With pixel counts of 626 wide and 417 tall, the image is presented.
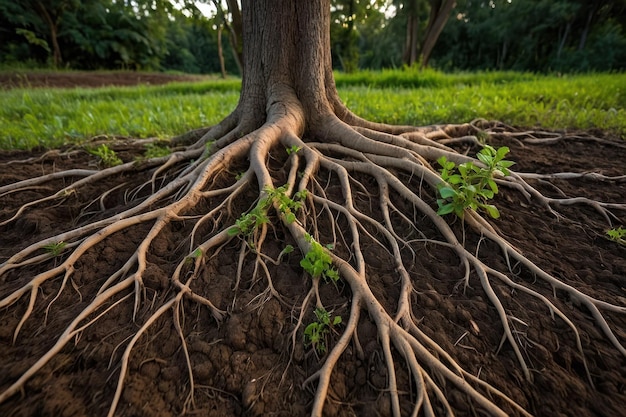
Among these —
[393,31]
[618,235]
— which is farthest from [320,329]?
[393,31]

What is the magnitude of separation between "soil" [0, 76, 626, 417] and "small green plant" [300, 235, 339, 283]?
10cm

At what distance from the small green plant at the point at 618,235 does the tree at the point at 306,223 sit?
241 mm

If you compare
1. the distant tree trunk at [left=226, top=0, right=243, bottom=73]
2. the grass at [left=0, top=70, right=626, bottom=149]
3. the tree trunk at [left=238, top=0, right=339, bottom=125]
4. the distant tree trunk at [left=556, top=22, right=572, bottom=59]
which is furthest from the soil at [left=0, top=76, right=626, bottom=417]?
the distant tree trunk at [left=556, top=22, right=572, bottom=59]

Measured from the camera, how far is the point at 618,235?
2016 mm

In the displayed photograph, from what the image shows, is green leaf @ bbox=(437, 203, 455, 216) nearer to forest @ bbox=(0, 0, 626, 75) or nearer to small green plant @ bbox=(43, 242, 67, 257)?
small green plant @ bbox=(43, 242, 67, 257)

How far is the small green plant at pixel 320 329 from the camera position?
1476mm

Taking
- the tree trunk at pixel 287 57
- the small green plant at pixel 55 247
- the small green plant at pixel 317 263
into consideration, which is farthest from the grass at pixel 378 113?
the small green plant at pixel 317 263

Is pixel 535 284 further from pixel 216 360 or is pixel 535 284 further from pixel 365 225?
pixel 216 360

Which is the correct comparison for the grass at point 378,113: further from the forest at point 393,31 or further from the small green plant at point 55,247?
the forest at point 393,31

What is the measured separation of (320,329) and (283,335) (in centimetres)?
19

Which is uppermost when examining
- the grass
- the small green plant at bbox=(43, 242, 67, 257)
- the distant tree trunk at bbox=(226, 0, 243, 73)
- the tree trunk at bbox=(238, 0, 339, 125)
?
the distant tree trunk at bbox=(226, 0, 243, 73)

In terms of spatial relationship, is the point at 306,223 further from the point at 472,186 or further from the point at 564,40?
the point at 564,40

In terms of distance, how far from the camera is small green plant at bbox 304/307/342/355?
1.48m

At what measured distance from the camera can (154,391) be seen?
4.33 feet
